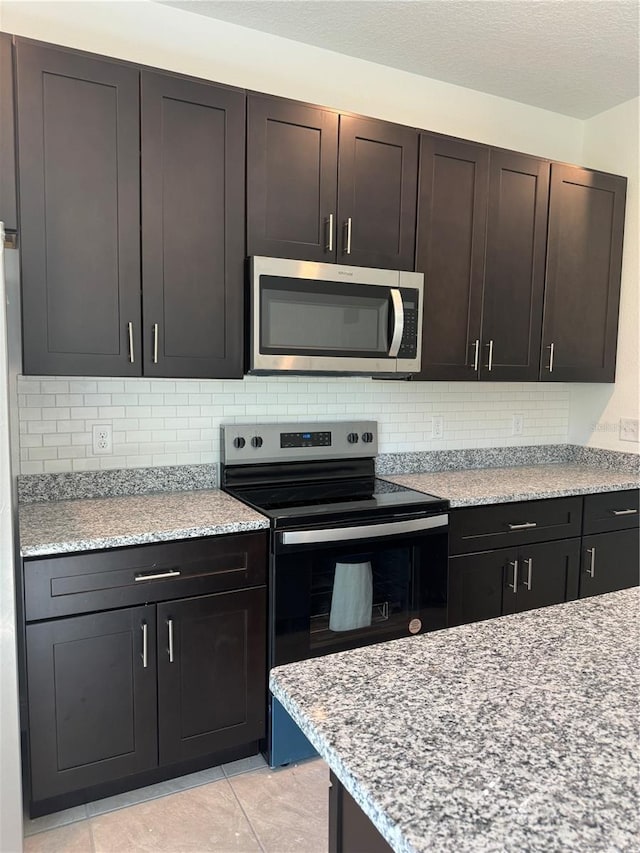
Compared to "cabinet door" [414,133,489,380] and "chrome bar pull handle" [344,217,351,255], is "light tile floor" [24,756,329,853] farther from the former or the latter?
Result: "chrome bar pull handle" [344,217,351,255]

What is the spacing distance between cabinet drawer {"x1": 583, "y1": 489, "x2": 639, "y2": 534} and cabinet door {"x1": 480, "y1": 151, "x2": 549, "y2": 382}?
660 millimetres

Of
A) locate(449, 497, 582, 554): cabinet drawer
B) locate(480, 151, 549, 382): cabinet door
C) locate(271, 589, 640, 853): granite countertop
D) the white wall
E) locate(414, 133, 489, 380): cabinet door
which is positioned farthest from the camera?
the white wall

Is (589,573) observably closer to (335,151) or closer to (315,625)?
(315,625)

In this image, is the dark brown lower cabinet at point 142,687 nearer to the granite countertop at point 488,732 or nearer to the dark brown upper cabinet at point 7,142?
the granite countertop at point 488,732

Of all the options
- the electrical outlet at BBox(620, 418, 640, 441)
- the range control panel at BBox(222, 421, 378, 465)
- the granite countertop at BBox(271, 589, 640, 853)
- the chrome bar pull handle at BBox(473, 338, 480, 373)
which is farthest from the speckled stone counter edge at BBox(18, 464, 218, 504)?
the electrical outlet at BBox(620, 418, 640, 441)

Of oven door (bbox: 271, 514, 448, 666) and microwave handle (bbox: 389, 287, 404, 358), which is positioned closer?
oven door (bbox: 271, 514, 448, 666)

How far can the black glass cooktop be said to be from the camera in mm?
2109

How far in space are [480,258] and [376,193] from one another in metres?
0.60

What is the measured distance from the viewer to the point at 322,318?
2281mm

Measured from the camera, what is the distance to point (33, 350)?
1.88 meters

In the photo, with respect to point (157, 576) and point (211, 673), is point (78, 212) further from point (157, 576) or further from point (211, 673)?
point (211, 673)

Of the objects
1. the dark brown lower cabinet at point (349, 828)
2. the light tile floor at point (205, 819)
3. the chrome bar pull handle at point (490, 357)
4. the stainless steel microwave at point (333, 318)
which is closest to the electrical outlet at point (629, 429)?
the chrome bar pull handle at point (490, 357)

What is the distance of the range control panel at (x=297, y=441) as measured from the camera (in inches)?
98.9

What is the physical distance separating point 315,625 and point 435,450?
1.26m
